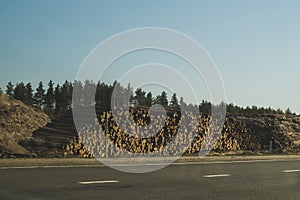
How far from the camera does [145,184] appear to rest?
10.9 metres

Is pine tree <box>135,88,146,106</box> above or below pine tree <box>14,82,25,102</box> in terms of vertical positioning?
below

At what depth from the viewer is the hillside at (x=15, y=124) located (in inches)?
740

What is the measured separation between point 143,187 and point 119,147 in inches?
456

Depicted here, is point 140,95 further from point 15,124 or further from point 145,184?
point 145,184

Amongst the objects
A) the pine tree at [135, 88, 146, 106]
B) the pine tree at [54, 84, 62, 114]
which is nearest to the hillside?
the pine tree at [135, 88, 146, 106]

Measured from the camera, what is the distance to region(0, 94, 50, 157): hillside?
18.8 m

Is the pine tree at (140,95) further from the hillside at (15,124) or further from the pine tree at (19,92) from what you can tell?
the pine tree at (19,92)

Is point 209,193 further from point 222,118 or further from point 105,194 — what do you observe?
point 222,118

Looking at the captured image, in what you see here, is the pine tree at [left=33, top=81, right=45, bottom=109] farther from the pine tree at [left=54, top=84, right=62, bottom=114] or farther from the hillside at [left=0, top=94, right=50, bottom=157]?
the hillside at [left=0, top=94, right=50, bottom=157]

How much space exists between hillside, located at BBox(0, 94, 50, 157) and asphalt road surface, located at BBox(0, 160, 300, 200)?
551 centimetres

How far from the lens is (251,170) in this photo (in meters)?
15.2

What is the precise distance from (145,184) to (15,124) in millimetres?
13182

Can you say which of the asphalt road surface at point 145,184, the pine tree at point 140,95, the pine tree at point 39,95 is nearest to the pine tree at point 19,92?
the pine tree at point 39,95

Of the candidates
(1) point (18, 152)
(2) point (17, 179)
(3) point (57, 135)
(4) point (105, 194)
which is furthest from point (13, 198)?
(3) point (57, 135)
